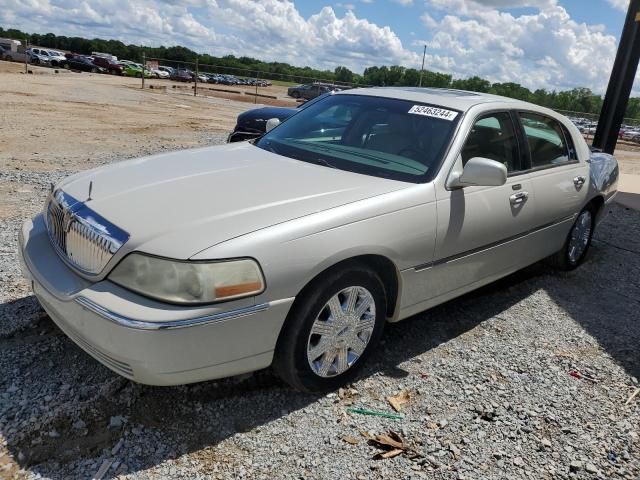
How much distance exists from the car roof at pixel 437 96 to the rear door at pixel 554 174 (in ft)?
0.87

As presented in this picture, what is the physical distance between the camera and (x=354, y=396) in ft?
10.3

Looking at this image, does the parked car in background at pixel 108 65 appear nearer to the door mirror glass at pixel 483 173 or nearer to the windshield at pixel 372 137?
the windshield at pixel 372 137

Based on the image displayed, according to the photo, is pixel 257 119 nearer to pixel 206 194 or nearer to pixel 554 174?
pixel 554 174

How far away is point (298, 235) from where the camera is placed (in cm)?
265

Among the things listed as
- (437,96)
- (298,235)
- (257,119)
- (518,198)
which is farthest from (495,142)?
(257,119)

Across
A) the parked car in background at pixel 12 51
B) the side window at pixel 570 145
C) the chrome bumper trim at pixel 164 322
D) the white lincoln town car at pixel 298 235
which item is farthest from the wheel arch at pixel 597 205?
the parked car in background at pixel 12 51

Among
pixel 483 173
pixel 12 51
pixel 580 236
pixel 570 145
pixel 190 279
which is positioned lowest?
pixel 580 236

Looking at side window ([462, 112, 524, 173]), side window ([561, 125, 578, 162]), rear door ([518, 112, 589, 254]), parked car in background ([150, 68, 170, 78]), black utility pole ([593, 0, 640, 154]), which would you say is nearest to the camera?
side window ([462, 112, 524, 173])

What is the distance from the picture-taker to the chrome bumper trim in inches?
91.8

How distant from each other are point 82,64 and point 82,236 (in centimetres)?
5080

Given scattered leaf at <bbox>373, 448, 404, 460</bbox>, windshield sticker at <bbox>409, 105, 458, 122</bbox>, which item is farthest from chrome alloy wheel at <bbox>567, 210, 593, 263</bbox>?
scattered leaf at <bbox>373, 448, 404, 460</bbox>

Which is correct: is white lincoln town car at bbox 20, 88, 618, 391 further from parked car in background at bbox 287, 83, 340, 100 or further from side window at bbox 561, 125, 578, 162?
parked car in background at bbox 287, 83, 340, 100

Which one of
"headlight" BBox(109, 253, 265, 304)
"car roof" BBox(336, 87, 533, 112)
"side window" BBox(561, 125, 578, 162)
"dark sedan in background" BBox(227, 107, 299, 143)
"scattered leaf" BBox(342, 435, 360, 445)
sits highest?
"car roof" BBox(336, 87, 533, 112)

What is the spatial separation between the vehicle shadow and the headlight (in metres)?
0.72
